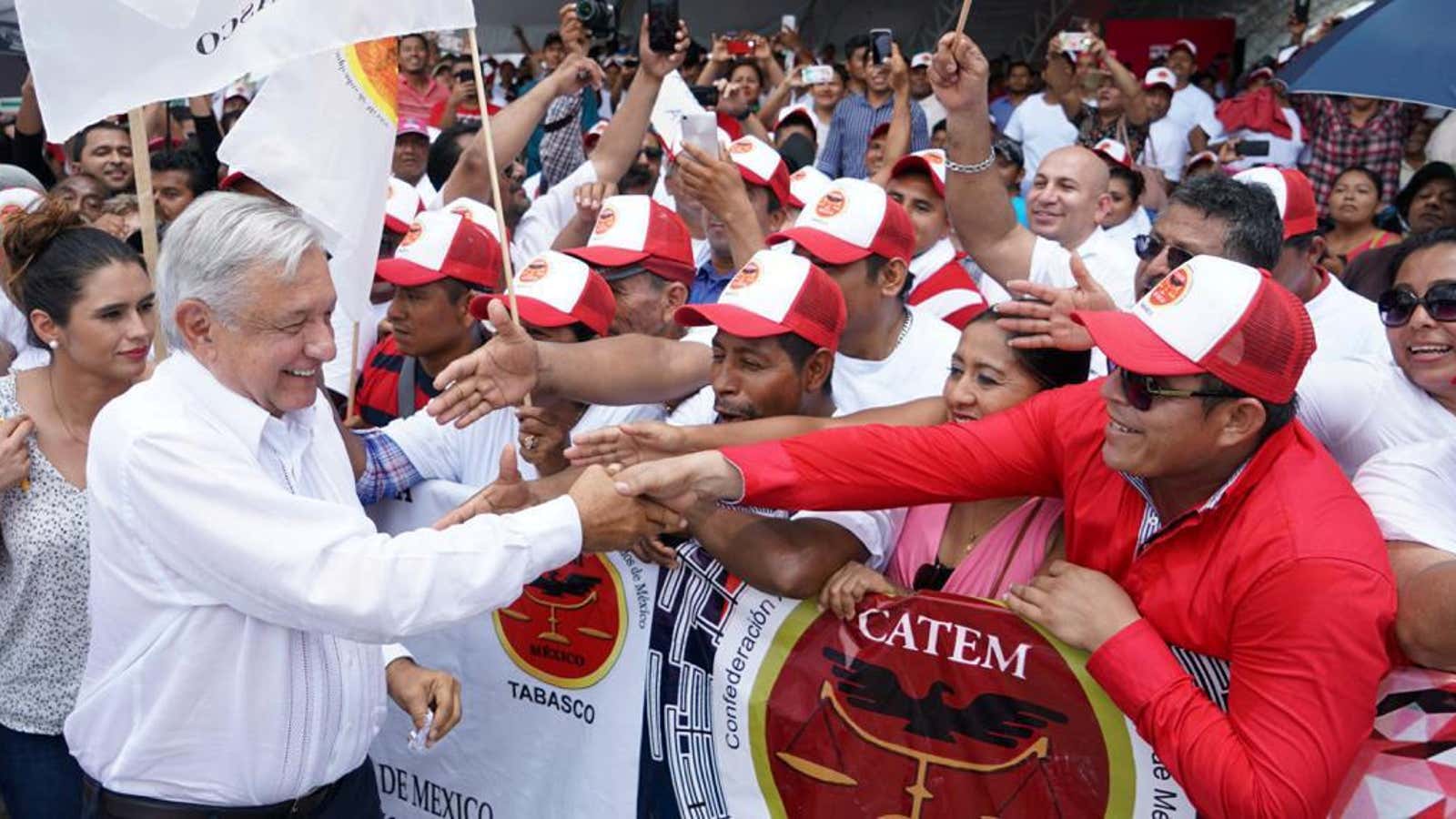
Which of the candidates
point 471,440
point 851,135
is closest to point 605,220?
point 471,440

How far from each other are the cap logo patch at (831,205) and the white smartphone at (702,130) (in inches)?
26.7

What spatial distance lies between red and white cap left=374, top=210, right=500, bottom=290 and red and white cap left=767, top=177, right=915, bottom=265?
1124mm

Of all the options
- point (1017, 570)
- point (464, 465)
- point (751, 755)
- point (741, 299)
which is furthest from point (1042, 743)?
point (464, 465)

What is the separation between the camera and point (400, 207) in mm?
6180

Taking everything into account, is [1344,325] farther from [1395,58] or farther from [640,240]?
[640,240]

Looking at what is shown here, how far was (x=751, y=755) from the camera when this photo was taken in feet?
10.2

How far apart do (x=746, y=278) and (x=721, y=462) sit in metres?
0.76

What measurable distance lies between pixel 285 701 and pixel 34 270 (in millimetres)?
1585

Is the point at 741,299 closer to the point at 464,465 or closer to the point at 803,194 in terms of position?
the point at 464,465

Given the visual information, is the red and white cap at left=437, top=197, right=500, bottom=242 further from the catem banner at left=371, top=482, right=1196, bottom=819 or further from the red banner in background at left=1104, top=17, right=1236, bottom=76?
the red banner in background at left=1104, top=17, right=1236, bottom=76

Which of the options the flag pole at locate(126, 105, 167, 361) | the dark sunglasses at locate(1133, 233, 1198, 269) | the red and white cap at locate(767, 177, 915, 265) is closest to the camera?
the flag pole at locate(126, 105, 167, 361)

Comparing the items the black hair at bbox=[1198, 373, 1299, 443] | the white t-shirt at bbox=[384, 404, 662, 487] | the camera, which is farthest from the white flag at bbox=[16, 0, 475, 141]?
the camera

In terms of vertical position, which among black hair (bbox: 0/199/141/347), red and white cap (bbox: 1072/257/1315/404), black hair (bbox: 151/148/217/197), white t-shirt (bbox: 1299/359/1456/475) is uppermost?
red and white cap (bbox: 1072/257/1315/404)

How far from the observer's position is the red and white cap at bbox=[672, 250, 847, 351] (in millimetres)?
3461
